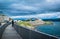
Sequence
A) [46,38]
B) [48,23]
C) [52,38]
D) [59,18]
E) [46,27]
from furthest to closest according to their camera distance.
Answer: [46,27], [48,23], [59,18], [46,38], [52,38]

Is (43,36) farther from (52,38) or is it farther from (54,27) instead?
(54,27)

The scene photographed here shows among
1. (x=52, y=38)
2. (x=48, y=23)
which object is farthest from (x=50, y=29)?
(x=52, y=38)

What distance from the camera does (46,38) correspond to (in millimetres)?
3113

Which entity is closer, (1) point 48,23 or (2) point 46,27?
(1) point 48,23

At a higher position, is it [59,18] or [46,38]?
[59,18]

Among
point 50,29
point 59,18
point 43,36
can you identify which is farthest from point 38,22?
point 43,36

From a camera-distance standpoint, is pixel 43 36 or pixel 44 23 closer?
pixel 43 36

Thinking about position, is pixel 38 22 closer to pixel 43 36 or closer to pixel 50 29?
pixel 50 29

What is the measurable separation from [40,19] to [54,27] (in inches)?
15.3

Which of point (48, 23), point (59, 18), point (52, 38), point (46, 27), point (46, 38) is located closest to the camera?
point (52, 38)

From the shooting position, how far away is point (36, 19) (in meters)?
4.72

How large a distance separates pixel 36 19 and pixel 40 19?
13 centimetres

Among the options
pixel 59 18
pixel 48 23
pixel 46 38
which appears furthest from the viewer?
pixel 48 23

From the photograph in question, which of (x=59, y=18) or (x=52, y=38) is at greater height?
(x=59, y=18)
